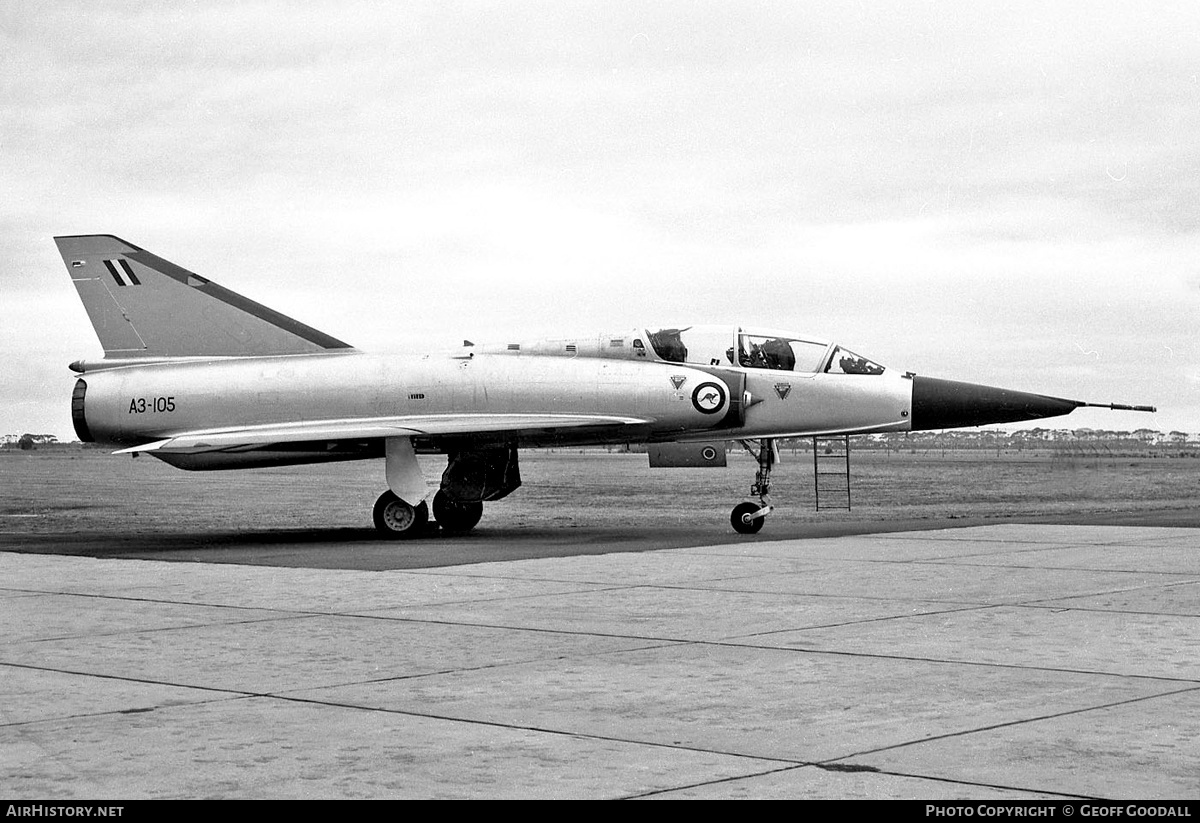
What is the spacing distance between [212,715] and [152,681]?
111cm

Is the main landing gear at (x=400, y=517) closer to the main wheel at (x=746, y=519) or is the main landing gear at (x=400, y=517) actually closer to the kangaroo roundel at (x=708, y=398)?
the kangaroo roundel at (x=708, y=398)

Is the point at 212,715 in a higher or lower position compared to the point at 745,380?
lower

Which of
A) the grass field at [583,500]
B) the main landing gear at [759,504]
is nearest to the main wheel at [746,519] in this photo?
the main landing gear at [759,504]

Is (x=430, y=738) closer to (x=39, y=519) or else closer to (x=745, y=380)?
(x=745, y=380)

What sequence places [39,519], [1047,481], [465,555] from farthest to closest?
[1047,481] → [39,519] → [465,555]

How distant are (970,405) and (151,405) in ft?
36.5

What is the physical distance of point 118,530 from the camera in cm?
2317

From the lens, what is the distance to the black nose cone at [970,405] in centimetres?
1947

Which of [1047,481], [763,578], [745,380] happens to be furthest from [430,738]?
[1047,481]

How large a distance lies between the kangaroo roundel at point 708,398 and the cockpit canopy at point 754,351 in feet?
1.77

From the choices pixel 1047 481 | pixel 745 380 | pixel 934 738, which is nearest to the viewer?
pixel 934 738

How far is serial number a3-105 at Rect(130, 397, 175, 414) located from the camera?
20578mm
